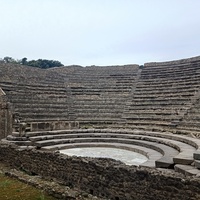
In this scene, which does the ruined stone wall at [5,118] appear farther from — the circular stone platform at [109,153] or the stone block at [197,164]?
the stone block at [197,164]

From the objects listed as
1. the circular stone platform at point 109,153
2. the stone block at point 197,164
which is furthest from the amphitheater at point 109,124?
the circular stone platform at point 109,153

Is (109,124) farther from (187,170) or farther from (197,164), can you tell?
(187,170)

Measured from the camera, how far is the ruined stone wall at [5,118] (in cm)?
1872

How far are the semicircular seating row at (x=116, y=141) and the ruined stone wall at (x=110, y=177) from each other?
182 centimetres

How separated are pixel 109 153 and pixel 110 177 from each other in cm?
592

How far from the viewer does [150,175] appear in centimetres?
697

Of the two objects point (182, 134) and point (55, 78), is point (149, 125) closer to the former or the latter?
point (182, 134)

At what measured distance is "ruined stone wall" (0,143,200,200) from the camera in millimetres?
6457

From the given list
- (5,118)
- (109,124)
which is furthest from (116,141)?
(5,118)

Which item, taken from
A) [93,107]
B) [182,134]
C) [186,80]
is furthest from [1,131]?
[186,80]

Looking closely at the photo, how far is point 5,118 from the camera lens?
1914 centimetres

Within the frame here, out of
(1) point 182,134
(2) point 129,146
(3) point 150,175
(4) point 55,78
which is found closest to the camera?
(3) point 150,175

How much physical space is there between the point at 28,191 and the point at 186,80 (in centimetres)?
1756

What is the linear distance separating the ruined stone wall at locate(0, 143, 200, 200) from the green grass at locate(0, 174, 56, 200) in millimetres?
1268
